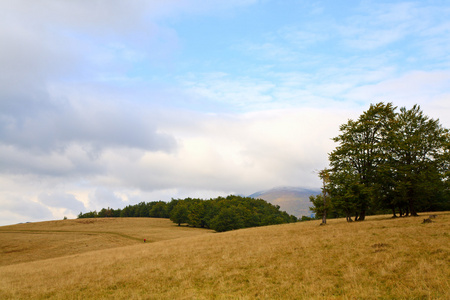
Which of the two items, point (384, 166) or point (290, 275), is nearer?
point (290, 275)

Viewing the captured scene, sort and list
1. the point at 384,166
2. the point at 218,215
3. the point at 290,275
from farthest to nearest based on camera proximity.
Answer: the point at 218,215 < the point at 384,166 < the point at 290,275

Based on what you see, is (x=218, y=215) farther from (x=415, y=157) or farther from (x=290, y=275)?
(x=290, y=275)

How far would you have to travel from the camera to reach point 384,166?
37719 mm

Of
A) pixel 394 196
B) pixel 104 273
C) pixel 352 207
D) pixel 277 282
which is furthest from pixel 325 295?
pixel 394 196

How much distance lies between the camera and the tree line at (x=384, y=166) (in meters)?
37.0

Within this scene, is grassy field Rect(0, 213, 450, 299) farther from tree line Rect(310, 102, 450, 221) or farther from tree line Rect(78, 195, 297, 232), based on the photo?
tree line Rect(78, 195, 297, 232)

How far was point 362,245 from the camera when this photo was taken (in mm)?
18297

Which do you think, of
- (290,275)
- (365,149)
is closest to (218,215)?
(365,149)

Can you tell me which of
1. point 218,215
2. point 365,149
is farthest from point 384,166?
point 218,215

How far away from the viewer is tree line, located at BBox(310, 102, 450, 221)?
121ft

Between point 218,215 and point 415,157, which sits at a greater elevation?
point 415,157

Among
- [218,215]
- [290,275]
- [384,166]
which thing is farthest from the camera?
[218,215]

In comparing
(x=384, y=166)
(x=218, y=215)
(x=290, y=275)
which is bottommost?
(x=218, y=215)

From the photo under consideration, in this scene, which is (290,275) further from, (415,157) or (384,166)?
(415,157)
